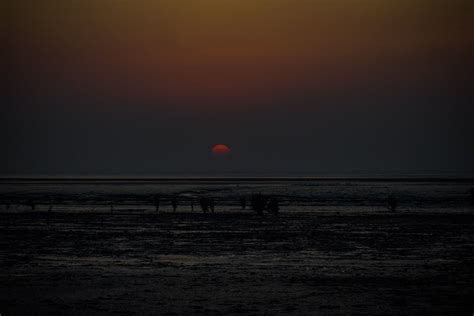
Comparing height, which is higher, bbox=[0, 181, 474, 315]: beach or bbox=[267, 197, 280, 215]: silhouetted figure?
bbox=[267, 197, 280, 215]: silhouetted figure

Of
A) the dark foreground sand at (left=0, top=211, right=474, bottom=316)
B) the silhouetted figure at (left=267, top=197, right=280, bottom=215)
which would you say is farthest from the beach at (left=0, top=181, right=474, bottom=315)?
the silhouetted figure at (left=267, top=197, right=280, bottom=215)

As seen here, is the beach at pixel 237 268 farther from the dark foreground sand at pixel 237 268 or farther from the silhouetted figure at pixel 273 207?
the silhouetted figure at pixel 273 207

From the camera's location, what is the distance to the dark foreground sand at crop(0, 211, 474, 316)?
16078 millimetres

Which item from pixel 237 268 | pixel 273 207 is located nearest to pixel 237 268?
pixel 237 268

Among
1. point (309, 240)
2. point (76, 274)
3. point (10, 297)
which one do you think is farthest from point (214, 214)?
point (10, 297)

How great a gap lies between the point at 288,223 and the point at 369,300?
22.7 metres

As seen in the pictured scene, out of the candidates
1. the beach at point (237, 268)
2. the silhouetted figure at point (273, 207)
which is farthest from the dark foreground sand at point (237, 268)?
the silhouetted figure at point (273, 207)

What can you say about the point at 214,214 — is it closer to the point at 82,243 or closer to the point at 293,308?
the point at 82,243

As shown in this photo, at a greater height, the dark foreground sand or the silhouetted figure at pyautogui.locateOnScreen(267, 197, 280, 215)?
the silhouetted figure at pyautogui.locateOnScreen(267, 197, 280, 215)

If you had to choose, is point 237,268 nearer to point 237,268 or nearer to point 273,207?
point 237,268

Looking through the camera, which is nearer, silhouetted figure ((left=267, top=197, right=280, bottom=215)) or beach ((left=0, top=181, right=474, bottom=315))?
beach ((left=0, top=181, right=474, bottom=315))

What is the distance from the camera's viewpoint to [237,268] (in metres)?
21.4

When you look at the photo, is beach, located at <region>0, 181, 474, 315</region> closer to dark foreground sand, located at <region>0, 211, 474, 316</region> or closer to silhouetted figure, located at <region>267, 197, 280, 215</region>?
dark foreground sand, located at <region>0, 211, 474, 316</region>

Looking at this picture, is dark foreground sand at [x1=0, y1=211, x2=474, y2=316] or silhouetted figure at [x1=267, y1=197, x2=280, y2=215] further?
silhouetted figure at [x1=267, y1=197, x2=280, y2=215]
